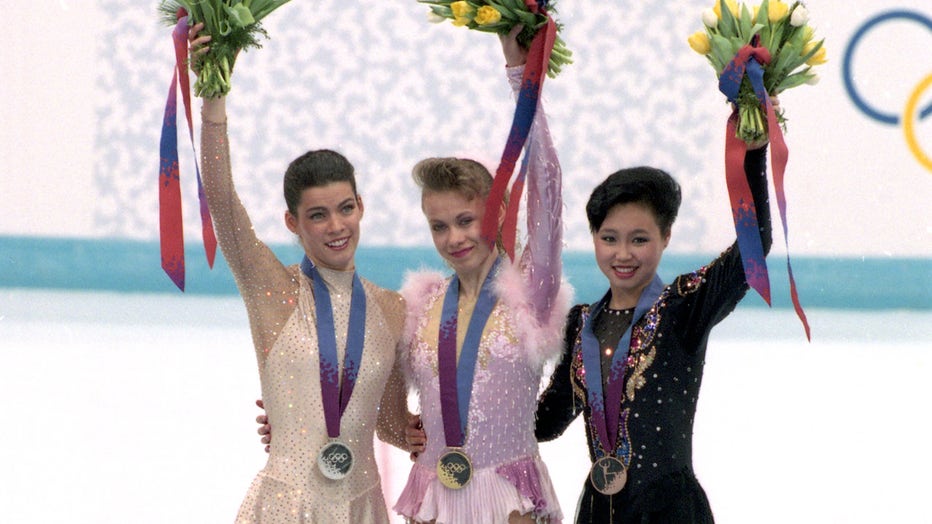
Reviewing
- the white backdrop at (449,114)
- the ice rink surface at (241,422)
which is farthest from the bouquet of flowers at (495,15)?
the white backdrop at (449,114)

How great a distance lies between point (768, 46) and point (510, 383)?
94 centimetres

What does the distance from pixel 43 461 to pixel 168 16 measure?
2.34m

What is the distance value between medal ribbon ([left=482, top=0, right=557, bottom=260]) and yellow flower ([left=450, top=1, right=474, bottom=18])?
13 cm

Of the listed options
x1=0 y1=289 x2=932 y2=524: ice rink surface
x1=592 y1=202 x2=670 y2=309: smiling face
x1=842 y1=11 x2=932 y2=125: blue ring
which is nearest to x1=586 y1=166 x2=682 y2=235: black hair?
x1=592 y1=202 x2=670 y2=309: smiling face

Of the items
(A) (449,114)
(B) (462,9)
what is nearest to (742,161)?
(B) (462,9)

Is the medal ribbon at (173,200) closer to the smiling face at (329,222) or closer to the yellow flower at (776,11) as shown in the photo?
the smiling face at (329,222)

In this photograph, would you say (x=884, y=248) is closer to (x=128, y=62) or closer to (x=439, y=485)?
(x=128, y=62)

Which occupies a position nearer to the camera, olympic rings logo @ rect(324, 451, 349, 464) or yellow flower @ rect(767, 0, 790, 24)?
yellow flower @ rect(767, 0, 790, 24)

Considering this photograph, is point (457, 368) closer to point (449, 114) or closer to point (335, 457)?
point (335, 457)

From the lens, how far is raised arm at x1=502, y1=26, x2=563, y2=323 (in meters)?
2.90

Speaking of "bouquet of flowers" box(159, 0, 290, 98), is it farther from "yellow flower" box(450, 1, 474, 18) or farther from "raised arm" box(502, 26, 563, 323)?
"raised arm" box(502, 26, 563, 323)

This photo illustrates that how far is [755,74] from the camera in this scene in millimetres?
2482

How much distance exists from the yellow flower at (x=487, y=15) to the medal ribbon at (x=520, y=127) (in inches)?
3.3

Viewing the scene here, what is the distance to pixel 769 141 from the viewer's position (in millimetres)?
2518
